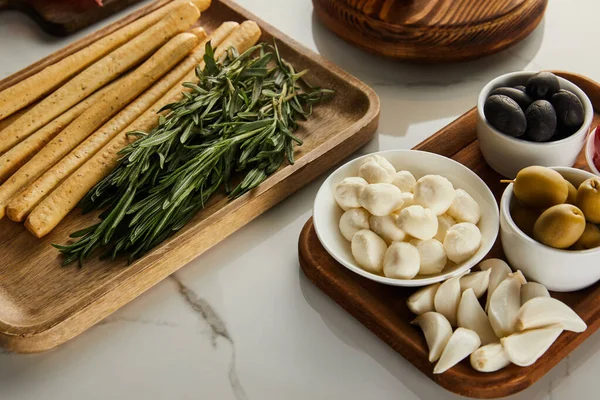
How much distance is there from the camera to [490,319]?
0.85 m

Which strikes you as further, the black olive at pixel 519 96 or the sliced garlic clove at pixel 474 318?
the black olive at pixel 519 96

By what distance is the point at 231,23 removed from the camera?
53.0 inches

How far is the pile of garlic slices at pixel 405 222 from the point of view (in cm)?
89

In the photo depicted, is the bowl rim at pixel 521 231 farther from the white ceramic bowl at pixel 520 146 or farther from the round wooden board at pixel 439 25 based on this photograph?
the round wooden board at pixel 439 25

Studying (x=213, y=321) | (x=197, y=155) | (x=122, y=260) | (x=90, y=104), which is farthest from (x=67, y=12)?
(x=213, y=321)

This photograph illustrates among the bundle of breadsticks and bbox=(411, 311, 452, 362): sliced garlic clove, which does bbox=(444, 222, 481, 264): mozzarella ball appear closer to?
bbox=(411, 311, 452, 362): sliced garlic clove

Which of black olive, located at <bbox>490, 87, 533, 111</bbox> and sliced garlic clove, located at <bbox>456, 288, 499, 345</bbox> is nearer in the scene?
sliced garlic clove, located at <bbox>456, 288, 499, 345</bbox>

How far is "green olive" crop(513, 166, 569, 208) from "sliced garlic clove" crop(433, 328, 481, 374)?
19 cm

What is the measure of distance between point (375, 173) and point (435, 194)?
0.09m

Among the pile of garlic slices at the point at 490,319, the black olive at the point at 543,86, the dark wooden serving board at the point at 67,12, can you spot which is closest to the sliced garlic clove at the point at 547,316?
the pile of garlic slices at the point at 490,319

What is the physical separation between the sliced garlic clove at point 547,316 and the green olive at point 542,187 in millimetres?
126

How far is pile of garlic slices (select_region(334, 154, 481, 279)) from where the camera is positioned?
2.92ft

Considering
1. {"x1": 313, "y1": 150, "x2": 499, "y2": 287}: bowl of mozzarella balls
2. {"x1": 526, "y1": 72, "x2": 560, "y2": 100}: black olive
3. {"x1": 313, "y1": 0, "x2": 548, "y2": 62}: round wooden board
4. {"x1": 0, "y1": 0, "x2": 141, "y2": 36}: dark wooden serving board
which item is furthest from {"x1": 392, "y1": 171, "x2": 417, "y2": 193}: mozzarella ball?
{"x1": 0, "y1": 0, "x2": 141, "y2": 36}: dark wooden serving board

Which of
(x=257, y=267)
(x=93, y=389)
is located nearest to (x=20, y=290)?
(x=93, y=389)
